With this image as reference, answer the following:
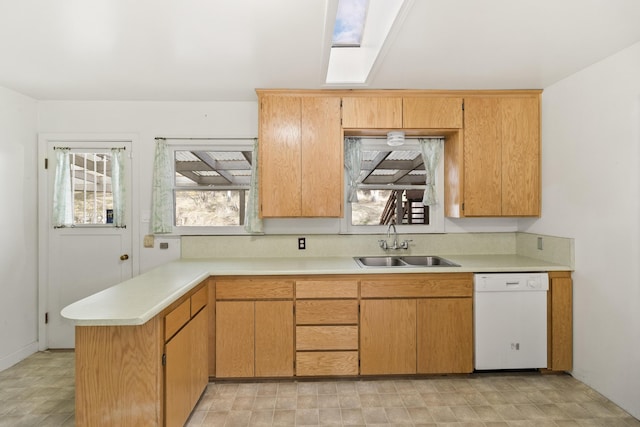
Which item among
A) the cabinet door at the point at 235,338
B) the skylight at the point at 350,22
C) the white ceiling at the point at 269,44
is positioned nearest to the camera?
the white ceiling at the point at 269,44

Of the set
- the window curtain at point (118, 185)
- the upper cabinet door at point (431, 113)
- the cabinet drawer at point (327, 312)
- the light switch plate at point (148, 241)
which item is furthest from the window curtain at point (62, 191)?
the upper cabinet door at point (431, 113)

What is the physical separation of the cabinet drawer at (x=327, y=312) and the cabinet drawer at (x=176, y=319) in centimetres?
82

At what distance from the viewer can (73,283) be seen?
3.05m

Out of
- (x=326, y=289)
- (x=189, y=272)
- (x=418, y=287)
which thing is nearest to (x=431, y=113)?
(x=418, y=287)

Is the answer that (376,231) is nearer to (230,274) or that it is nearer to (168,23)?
(230,274)

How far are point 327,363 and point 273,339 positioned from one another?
457mm

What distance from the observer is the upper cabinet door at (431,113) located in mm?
2773

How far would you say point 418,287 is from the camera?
8.20 ft

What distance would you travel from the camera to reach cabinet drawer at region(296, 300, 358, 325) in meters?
2.47

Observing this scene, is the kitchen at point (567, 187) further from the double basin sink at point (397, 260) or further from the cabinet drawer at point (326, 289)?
the cabinet drawer at point (326, 289)

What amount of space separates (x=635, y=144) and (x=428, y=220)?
157cm

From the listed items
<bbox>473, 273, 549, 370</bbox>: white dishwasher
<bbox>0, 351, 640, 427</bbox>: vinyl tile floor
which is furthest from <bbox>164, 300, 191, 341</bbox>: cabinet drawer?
<bbox>473, 273, 549, 370</bbox>: white dishwasher

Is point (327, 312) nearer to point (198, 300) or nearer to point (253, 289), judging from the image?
point (253, 289)

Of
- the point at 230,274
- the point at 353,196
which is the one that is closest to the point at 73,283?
the point at 230,274
